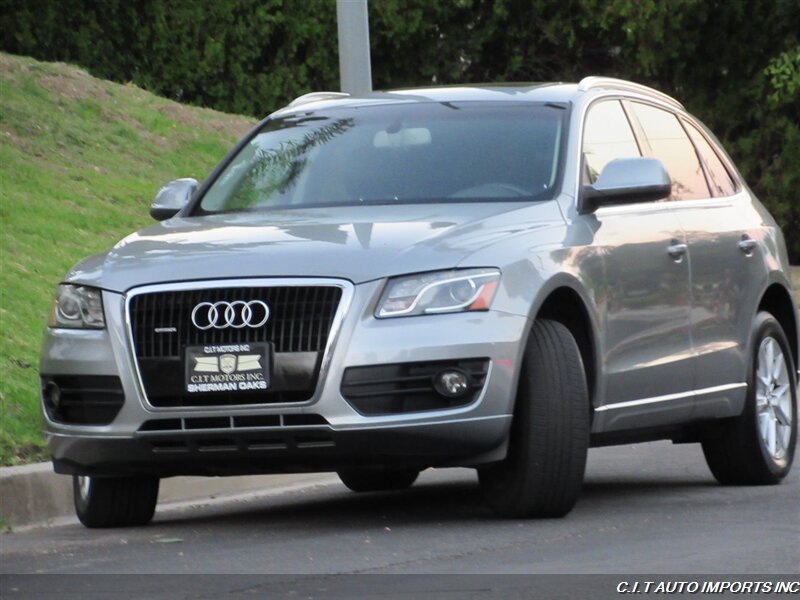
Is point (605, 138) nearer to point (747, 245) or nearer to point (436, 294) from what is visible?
point (747, 245)

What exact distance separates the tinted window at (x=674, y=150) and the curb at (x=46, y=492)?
253cm

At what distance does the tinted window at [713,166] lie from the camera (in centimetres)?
941

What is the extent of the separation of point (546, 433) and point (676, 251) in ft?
4.92

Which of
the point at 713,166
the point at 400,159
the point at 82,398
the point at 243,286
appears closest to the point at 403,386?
the point at 243,286

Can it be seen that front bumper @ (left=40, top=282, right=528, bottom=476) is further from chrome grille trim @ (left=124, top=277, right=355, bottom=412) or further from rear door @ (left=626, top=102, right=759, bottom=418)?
rear door @ (left=626, top=102, right=759, bottom=418)

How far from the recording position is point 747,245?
9062mm

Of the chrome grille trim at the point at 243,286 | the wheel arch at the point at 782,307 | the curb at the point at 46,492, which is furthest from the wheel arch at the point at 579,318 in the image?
the curb at the point at 46,492

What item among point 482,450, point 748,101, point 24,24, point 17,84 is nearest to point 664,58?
point 748,101

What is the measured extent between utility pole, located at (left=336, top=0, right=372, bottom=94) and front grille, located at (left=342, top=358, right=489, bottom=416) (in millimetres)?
6077

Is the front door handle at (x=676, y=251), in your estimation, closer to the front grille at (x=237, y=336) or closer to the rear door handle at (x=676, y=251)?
the rear door handle at (x=676, y=251)

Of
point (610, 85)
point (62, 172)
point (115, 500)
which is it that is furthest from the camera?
point (62, 172)

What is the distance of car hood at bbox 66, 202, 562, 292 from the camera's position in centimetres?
713

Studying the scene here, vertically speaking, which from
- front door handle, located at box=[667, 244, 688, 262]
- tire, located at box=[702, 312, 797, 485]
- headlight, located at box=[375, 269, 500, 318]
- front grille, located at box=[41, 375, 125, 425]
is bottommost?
tire, located at box=[702, 312, 797, 485]

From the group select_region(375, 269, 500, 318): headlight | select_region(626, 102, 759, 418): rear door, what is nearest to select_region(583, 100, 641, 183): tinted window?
select_region(626, 102, 759, 418): rear door
